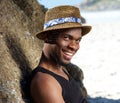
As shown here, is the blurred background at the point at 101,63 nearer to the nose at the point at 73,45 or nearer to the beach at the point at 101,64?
the beach at the point at 101,64

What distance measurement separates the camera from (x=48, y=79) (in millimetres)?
4309

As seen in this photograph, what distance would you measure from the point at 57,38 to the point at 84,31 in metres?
0.42

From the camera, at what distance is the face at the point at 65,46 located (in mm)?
4391

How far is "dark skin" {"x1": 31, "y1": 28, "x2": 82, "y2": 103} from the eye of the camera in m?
4.23

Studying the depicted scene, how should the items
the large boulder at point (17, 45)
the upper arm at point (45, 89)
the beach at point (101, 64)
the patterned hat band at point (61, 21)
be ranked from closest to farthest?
the upper arm at point (45, 89), the large boulder at point (17, 45), the patterned hat band at point (61, 21), the beach at point (101, 64)

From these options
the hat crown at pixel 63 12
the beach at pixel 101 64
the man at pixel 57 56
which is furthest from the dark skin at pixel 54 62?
the beach at pixel 101 64

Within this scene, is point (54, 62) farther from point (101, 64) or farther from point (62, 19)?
point (101, 64)

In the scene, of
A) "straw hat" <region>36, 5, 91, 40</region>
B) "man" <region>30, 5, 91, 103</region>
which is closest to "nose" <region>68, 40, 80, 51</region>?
"man" <region>30, 5, 91, 103</region>

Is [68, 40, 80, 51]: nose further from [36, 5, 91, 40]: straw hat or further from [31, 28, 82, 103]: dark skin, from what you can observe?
[36, 5, 91, 40]: straw hat

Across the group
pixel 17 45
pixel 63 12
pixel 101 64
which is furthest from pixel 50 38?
pixel 101 64

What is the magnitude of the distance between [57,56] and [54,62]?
0.51ft

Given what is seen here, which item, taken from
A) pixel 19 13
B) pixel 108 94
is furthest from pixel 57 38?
pixel 108 94

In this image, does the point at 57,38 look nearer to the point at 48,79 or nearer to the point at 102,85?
the point at 48,79

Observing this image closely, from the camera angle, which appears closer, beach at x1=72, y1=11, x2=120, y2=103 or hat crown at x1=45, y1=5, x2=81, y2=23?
hat crown at x1=45, y1=5, x2=81, y2=23
